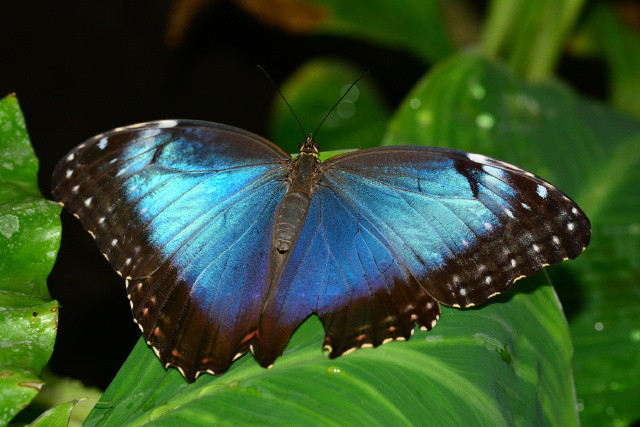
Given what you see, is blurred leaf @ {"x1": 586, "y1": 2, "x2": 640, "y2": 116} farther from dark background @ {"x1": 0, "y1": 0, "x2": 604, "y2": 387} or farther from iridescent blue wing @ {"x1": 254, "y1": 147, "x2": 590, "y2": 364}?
iridescent blue wing @ {"x1": 254, "y1": 147, "x2": 590, "y2": 364}

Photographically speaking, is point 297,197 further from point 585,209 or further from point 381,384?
point 585,209

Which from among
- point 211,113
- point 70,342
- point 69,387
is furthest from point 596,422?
point 211,113

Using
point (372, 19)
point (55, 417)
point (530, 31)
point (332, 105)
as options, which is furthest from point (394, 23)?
point (55, 417)

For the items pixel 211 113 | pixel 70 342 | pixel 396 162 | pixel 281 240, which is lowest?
pixel 70 342

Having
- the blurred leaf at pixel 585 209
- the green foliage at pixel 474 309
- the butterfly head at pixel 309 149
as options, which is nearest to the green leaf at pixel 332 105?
the green foliage at pixel 474 309

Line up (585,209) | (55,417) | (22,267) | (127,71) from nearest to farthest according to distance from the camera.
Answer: (55,417), (22,267), (585,209), (127,71)

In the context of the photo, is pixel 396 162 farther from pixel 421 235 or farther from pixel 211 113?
pixel 211 113

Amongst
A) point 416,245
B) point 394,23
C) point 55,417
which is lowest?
point 55,417
